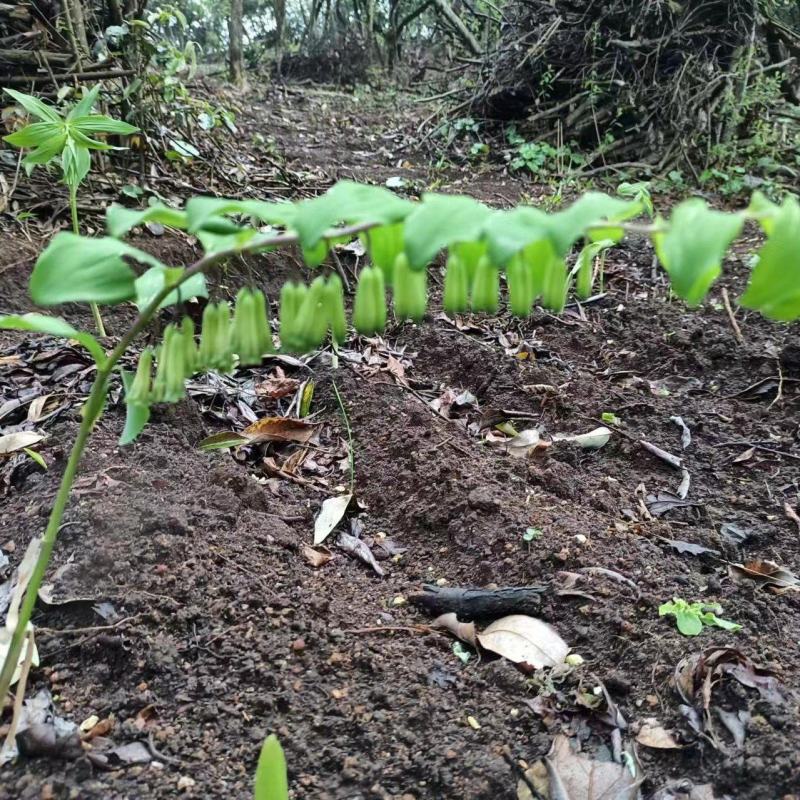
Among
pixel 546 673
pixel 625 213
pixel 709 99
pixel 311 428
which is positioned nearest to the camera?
pixel 625 213

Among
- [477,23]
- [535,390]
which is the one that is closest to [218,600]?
[535,390]

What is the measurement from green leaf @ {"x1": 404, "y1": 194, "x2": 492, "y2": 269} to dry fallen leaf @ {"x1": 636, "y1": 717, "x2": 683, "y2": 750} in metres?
1.05

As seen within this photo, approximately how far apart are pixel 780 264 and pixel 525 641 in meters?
1.02

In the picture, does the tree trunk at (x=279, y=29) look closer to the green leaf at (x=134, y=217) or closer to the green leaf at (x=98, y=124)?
the green leaf at (x=98, y=124)

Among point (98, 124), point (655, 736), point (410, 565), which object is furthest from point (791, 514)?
point (98, 124)

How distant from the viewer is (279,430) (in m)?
2.15

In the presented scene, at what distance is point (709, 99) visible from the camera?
16.3ft

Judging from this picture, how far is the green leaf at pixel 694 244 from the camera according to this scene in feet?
2.14

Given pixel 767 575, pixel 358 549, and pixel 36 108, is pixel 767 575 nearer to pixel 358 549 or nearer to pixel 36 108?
pixel 358 549

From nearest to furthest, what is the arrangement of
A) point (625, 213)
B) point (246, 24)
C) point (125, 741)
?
point (625, 213) → point (125, 741) → point (246, 24)

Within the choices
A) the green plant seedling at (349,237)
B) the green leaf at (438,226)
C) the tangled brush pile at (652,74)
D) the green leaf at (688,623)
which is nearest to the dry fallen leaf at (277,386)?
the green plant seedling at (349,237)

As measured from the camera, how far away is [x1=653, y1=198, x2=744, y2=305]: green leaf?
65 cm

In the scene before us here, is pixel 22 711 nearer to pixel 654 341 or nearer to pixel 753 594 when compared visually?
pixel 753 594

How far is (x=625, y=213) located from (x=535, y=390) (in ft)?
5.75
